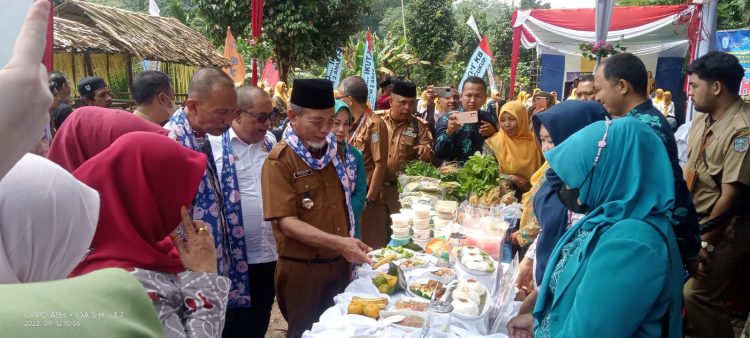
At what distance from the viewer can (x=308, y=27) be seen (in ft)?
41.2

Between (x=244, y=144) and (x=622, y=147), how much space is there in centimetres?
237

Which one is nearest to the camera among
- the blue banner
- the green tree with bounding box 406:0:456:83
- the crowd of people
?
the crowd of people

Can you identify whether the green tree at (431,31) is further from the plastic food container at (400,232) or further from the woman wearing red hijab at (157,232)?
the woman wearing red hijab at (157,232)

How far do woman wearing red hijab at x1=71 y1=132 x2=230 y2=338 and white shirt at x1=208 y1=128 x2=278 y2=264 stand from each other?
1.45m

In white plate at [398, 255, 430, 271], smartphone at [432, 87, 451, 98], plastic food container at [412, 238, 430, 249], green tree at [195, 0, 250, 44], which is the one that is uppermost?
green tree at [195, 0, 250, 44]

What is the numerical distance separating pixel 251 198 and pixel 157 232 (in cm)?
159

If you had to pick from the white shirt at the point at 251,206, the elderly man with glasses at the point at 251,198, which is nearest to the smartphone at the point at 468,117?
the elderly man with glasses at the point at 251,198

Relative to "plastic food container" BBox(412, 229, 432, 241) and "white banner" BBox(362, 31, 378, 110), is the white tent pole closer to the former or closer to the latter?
"white banner" BBox(362, 31, 378, 110)

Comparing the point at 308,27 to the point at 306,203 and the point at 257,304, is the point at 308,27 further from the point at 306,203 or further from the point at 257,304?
the point at 306,203

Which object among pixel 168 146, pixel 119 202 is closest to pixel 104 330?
pixel 119 202

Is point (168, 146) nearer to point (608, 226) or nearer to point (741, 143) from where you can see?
point (608, 226)

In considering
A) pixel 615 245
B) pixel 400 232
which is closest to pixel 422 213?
pixel 400 232

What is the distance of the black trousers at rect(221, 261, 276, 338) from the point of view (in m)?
3.10

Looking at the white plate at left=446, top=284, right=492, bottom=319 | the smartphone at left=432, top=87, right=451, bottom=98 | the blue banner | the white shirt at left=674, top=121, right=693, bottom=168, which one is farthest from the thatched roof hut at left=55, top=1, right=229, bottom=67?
the blue banner
